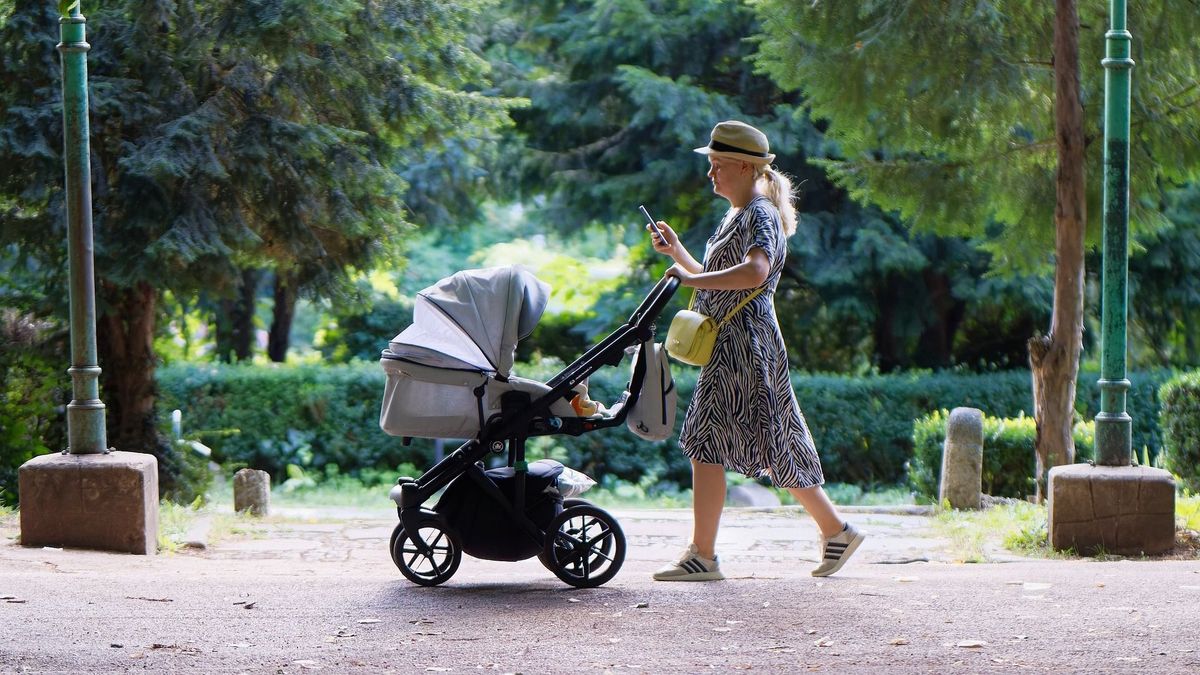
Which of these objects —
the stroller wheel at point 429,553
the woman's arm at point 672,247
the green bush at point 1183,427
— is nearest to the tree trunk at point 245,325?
the green bush at point 1183,427

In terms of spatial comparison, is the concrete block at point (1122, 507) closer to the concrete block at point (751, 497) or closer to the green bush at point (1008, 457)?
the green bush at point (1008, 457)

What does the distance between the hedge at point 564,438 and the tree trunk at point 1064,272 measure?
6270mm

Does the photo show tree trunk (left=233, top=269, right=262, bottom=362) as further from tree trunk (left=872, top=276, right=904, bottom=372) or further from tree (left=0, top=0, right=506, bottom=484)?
tree (left=0, top=0, right=506, bottom=484)

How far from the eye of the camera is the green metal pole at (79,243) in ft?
22.4

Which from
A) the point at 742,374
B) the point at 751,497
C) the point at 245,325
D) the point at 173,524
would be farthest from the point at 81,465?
the point at 245,325

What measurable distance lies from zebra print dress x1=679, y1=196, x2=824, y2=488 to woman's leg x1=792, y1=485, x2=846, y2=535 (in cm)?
6

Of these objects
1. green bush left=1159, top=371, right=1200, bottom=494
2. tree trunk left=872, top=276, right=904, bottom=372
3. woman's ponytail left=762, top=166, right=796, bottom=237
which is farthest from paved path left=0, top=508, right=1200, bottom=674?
tree trunk left=872, top=276, right=904, bottom=372

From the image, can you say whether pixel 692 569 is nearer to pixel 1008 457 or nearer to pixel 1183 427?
pixel 1008 457

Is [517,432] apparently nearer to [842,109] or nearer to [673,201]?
[842,109]

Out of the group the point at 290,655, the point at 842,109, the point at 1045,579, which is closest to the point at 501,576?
the point at 290,655

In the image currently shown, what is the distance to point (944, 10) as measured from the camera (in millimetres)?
8422

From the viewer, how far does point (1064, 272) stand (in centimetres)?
868

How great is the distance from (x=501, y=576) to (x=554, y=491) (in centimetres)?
96

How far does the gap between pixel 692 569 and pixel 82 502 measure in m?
3.16
